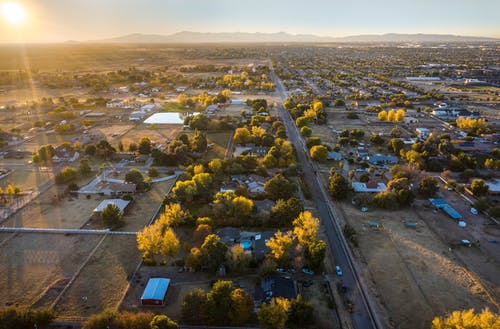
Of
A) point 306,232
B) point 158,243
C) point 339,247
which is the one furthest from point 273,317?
point 158,243

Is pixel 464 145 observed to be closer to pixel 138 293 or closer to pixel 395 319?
pixel 395 319

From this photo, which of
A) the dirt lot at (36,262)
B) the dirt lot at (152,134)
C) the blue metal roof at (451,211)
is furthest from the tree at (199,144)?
the blue metal roof at (451,211)

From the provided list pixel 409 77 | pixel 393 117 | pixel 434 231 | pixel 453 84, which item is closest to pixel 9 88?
pixel 393 117

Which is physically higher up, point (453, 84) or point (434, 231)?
point (453, 84)

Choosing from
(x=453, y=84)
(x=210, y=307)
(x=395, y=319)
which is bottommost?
(x=395, y=319)

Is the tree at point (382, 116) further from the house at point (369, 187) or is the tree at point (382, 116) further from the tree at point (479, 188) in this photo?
the house at point (369, 187)

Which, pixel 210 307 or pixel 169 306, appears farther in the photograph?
pixel 169 306

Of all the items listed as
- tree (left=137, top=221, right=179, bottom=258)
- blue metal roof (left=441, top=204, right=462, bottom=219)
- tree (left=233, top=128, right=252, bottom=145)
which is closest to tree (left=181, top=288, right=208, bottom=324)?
tree (left=137, top=221, right=179, bottom=258)

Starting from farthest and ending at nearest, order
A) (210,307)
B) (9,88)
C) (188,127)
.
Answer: (9,88), (188,127), (210,307)
